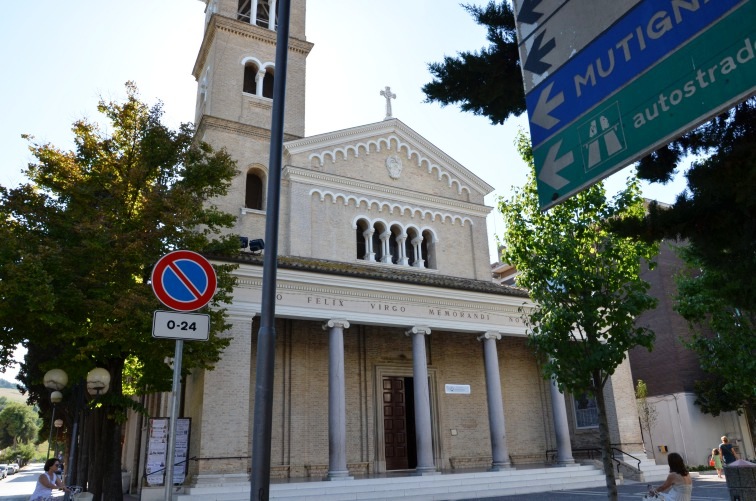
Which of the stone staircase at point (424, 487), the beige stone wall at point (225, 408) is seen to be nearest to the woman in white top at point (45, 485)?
the stone staircase at point (424, 487)

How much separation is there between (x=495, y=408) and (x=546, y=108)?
1843 centimetres

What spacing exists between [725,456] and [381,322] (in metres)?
11.3

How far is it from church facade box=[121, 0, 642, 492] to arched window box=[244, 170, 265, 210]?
A: 0.21ft

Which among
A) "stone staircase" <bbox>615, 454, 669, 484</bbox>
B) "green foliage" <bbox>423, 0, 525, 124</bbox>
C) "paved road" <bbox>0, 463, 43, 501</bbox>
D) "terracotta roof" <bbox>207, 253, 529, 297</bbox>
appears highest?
"terracotta roof" <bbox>207, 253, 529, 297</bbox>

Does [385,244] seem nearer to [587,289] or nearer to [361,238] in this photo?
[361,238]

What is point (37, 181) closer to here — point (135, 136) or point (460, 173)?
point (135, 136)

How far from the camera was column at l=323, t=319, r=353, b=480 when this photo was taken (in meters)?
17.3

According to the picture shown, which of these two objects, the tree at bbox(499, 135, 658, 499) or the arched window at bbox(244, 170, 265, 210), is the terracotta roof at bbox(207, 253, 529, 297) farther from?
the tree at bbox(499, 135, 658, 499)

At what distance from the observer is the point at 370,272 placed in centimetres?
2025

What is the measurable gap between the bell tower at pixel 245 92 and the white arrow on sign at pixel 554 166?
19349 mm

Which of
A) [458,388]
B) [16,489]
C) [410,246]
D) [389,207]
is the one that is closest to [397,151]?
[389,207]

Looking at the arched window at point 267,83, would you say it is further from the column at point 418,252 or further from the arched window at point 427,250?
the arched window at point 427,250

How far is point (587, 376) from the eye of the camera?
10.8 metres

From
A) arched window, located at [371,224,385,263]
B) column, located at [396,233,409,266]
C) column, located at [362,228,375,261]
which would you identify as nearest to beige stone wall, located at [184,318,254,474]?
column, located at [362,228,375,261]
